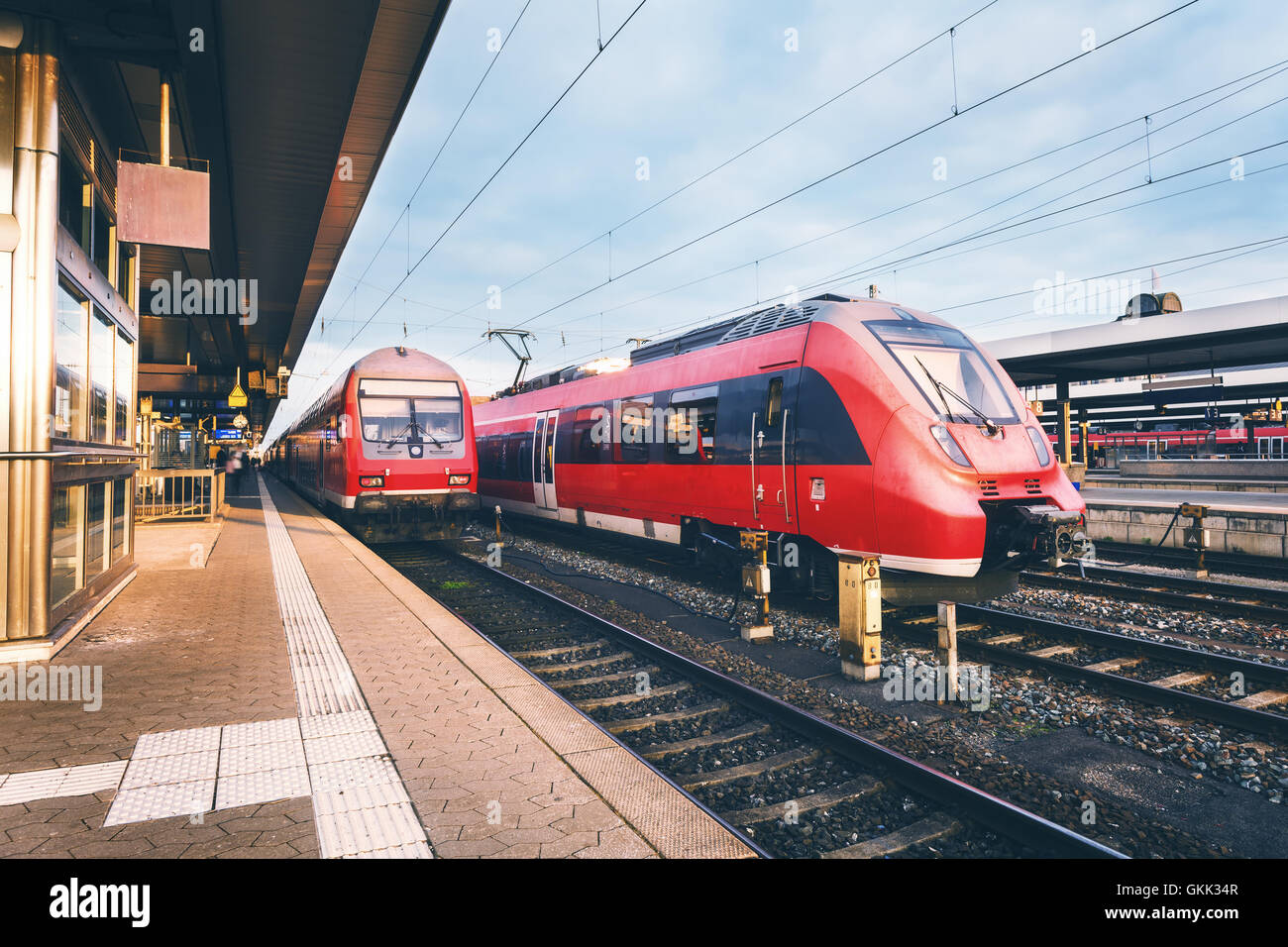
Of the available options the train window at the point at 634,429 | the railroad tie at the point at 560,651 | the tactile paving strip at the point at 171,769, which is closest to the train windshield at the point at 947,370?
the railroad tie at the point at 560,651

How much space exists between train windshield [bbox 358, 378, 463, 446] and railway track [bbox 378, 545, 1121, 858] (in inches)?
282

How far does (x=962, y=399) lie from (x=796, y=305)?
7.78ft

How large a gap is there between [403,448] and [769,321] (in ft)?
24.5

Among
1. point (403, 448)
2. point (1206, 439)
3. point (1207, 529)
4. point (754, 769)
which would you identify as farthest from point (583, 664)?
point (1206, 439)

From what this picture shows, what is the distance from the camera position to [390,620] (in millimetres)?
6992

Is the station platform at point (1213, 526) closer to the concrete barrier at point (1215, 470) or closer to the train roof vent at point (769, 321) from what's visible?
the train roof vent at point (769, 321)

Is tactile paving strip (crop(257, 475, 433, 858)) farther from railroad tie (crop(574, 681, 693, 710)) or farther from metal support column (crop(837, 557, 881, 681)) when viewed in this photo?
metal support column (crop(837, 557, 881, 681))

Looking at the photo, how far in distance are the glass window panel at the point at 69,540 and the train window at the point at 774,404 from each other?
6860 mm

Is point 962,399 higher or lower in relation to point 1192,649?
higher

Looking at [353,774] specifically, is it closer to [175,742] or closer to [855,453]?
[175,742]

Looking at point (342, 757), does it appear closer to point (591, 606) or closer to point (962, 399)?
point (591, 606)

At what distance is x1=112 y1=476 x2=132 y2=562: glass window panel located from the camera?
8.46 m

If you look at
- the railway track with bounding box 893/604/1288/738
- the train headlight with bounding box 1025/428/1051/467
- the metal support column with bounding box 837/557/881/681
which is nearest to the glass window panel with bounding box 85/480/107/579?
the metal support column with bounding box 837/557/881/681
